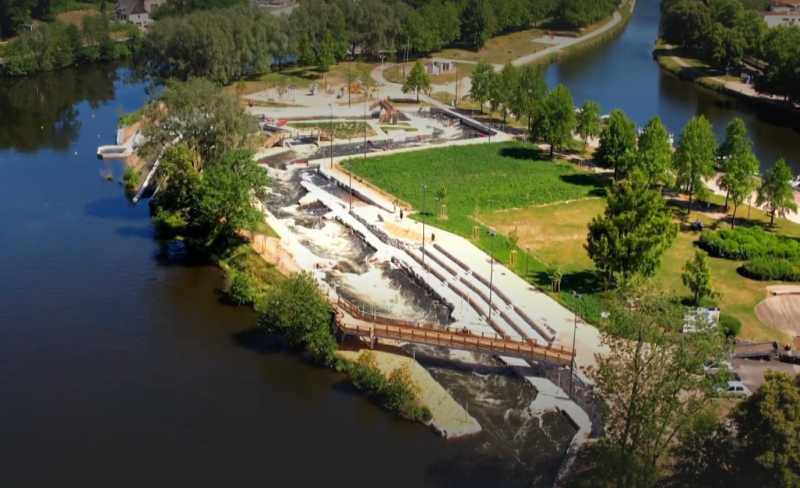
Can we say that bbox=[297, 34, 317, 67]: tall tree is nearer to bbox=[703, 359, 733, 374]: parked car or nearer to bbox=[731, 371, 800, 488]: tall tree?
bbox=[703, 359, 733, 374]: parked car

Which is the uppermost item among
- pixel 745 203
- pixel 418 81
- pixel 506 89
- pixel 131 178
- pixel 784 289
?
pixel 506 89

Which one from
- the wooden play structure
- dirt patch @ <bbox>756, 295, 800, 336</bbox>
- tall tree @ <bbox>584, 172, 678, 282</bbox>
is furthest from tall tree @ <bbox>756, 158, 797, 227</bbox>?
the wooden play structure

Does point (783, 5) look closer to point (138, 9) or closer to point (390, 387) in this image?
point (138, 9)

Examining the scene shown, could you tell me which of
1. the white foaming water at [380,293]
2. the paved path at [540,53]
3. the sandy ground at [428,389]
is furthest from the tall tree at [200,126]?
the paved path at [540,53]

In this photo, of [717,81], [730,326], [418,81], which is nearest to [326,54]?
[418,81]

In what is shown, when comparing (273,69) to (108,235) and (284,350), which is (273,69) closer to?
(108,235)

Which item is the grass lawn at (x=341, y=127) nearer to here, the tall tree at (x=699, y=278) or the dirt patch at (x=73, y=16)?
the tall tree at (x=699, y=278)

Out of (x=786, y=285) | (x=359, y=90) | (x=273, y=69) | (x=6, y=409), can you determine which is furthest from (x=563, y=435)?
(x=273, y=69)
